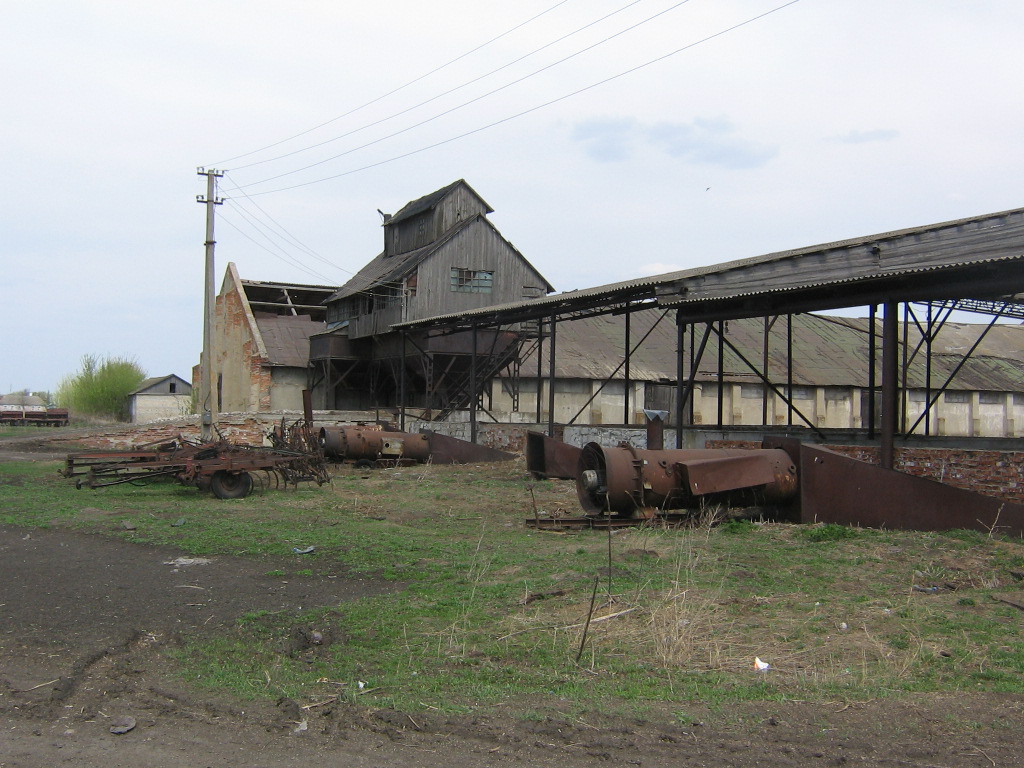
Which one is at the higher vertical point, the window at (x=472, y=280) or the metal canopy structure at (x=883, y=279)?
the window at (x=472, y=280)

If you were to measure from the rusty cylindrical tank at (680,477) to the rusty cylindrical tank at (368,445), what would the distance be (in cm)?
1227

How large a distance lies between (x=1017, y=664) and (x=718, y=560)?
3.70m

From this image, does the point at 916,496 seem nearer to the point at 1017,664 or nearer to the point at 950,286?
the point at 950,286

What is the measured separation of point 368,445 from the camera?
23172 mm

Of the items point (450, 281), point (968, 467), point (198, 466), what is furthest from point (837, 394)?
point (198, 466)

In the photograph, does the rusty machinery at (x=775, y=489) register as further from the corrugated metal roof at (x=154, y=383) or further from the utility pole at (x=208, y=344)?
the corrugated metal roof at (x=154, y=383)

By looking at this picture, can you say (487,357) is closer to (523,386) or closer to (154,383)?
(523,386)

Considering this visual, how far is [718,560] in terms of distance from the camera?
923 cm

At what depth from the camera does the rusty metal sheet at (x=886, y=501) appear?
35.0 feet

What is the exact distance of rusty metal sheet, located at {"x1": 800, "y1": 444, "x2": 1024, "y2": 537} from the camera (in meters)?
10.7

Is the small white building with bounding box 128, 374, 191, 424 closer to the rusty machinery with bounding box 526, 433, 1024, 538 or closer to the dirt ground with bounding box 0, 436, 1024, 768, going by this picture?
the rusty machinery with bounding box 526, 433, 1024, 538

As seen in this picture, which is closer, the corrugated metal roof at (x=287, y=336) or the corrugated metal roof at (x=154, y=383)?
the corrugated metal roof at (x=287, y=336)

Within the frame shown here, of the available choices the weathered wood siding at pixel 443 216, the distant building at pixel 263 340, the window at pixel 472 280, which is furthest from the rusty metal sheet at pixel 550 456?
the distant building at pixel 263 340

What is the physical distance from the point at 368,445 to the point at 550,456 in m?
6.83
